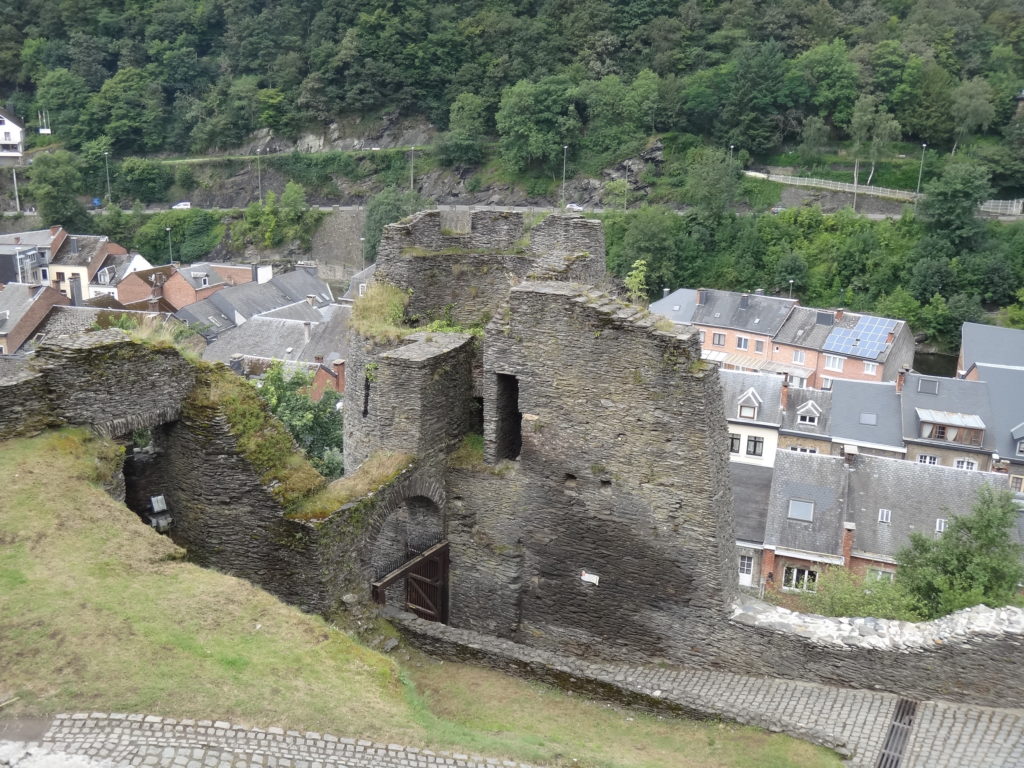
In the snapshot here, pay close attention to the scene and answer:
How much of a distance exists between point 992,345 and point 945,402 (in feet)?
31.7

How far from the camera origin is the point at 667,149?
66.9 meters

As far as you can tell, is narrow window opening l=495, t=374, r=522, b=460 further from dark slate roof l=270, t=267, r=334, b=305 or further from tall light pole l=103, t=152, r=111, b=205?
tall light pole l=103, t=152, r=111, b=205

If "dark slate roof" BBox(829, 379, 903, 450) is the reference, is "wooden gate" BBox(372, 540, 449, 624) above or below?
above

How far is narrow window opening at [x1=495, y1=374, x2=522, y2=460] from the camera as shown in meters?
13.6

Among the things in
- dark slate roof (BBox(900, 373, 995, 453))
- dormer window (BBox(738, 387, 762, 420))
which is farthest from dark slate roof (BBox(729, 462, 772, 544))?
dark slate roof (BBox(900, 373, 995, 453))

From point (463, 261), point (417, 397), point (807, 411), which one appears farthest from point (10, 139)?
point (417, 397)

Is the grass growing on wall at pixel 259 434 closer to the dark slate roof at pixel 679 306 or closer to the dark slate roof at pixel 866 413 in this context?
the dark slate roof at pixel 866 413

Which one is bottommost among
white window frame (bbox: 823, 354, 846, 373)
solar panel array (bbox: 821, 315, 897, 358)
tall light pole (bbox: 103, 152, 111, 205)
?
white window frame (bbox: 823, 354, 846, 373)

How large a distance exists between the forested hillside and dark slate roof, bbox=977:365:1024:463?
2461 cm

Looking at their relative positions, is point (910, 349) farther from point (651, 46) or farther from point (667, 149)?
point (651, 46)

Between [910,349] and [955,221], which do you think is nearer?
[910,349]

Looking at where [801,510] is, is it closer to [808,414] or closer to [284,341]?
[808,414]

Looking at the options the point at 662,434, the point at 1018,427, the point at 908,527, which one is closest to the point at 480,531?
the point at 662,434

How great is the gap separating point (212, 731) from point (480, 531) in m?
7.31
